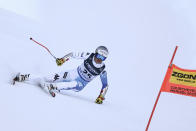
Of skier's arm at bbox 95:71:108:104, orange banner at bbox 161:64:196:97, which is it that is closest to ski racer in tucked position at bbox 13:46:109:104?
skier's arm at bbox 95:71:108:104

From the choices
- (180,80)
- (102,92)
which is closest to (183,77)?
(180,80)

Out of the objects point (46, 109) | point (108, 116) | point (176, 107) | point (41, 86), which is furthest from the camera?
point (176, 107)

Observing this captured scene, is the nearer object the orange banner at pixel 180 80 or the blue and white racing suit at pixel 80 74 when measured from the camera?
the orange banner at pixel 180 80

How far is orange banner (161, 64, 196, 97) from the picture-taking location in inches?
75.2

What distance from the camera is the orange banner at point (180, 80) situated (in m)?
1.91

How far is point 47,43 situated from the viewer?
11.5 feet

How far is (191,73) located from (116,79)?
145 cm

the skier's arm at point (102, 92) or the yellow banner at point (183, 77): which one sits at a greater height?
the yellow banner at point (183, 77)

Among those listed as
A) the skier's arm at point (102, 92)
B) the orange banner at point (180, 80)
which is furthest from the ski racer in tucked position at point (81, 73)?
the orange banner at point (180, 80)

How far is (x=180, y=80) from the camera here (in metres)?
1.93

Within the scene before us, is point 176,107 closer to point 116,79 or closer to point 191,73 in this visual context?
point 116,79

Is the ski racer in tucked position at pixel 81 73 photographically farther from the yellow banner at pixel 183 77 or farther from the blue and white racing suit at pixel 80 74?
the yellow banner at pixel 183 77

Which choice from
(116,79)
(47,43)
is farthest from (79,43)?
(116,79)

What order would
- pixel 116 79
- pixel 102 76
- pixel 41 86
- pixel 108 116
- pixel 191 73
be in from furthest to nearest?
pixel 116 79
pixel 102 76
pixel 41 86
pixel 108 116
pixel 191 73
